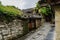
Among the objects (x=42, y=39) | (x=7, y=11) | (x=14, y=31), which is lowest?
(x=42, y=39)

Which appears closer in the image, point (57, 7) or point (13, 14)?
point (57, 7)

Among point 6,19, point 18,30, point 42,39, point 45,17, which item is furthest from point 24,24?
point 45,17

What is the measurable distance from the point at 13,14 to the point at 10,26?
0.88 metres

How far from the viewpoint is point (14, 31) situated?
1030 centimetres

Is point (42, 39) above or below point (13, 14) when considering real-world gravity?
below

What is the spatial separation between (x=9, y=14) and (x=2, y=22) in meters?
0.89

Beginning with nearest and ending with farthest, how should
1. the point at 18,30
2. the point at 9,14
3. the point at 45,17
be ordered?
the point at 9,14, the point at 18,30, the point at 45,17

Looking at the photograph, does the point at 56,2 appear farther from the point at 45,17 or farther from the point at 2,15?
the point at 45,17

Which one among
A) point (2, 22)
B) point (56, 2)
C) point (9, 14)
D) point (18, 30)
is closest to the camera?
point (56, 2)

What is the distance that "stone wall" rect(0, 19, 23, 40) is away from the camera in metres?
8.83

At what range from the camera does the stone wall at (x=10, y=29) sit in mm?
8828

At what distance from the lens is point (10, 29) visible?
973 centimetres

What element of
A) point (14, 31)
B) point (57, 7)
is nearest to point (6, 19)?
point (14, 31)

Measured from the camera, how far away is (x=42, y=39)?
1075cm
